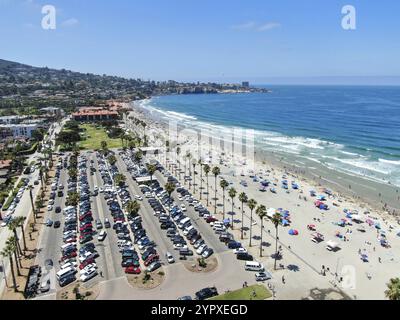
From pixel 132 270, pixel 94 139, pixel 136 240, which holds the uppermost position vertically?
pixel 94 139

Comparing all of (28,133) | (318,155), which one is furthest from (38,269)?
(28,133)

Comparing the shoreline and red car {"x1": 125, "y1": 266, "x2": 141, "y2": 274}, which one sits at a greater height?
the shoreline

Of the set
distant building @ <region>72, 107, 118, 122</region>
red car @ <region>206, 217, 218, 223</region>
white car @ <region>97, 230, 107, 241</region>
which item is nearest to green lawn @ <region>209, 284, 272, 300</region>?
red car @ <region>206, 217, 218, 223</region>

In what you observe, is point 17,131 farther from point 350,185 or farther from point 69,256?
point 350,185

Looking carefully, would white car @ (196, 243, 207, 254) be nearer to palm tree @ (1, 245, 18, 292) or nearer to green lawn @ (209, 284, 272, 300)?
green lawn @ (209, 284, 272, 300)

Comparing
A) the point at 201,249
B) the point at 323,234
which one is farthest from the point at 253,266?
the point at 323,234

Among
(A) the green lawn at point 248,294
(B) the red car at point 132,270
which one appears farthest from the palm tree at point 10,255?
(A) the green lawn at point 248,294
